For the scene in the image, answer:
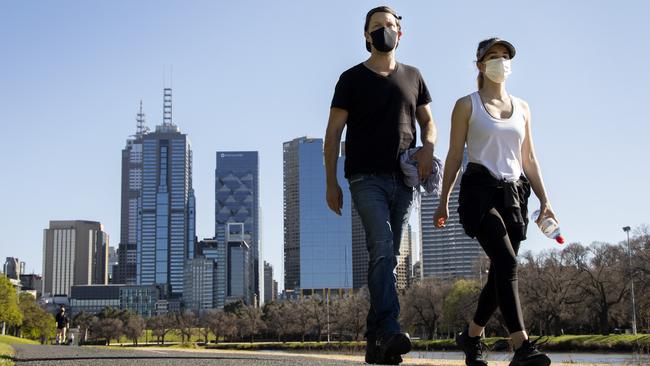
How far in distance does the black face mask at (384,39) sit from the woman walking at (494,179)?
0.58m

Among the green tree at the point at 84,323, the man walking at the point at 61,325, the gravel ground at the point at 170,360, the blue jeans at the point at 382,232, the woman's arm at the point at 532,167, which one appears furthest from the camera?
the green tree at the point at 84,323

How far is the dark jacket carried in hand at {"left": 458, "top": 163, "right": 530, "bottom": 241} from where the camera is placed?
509 cm

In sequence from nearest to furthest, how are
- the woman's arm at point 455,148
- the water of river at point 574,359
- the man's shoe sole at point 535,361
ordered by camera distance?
the man's shoe sole at point 535,361 → the woman's arm at point 455,148 → the water of river at point 574,359

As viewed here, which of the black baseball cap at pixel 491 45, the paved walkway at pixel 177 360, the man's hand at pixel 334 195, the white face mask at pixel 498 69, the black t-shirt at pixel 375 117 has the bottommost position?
the paved walkway at pixel 177 360

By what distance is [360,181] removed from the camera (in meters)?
5.38

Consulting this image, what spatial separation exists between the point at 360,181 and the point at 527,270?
59016 millimetres

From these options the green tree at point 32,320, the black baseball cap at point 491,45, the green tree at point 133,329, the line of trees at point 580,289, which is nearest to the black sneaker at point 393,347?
the black baseball cap at point 491,45

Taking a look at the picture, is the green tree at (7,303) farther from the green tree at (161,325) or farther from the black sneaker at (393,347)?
the black sneaker at (393,347)

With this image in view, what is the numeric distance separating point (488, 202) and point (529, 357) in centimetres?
97

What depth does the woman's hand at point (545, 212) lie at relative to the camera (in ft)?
17.9

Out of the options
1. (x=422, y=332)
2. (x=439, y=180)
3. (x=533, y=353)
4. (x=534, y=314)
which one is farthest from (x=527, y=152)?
(x=422, y=332)

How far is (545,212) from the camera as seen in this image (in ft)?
18.0

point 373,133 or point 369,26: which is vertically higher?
point 369,26

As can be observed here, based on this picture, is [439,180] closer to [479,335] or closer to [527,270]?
[479,335]
